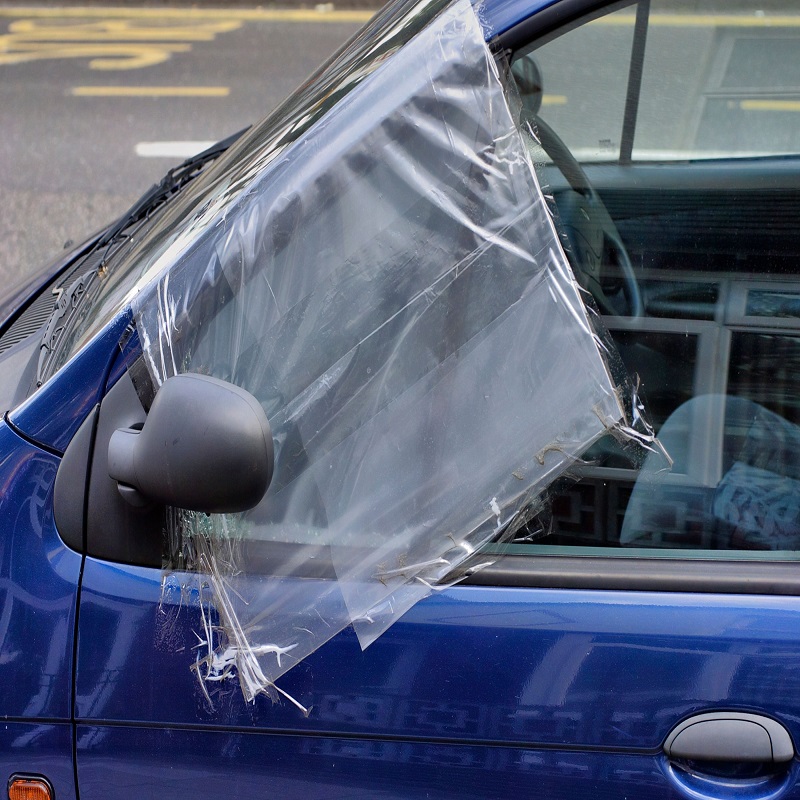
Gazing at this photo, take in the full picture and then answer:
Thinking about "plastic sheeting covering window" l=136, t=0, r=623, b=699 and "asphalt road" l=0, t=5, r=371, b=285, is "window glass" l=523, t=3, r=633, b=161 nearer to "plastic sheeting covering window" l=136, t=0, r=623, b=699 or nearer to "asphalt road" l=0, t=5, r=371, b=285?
"plastic sheeting covering window" l=136, t=0, r=623, b=699

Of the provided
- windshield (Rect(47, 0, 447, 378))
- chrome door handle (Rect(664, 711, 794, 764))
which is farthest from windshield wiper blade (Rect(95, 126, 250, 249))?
chrome door handle (Rect(664, 711, 794, 764))

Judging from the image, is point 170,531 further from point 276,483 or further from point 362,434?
point 362,434

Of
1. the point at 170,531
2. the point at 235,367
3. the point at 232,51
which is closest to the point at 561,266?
the point at 235,367

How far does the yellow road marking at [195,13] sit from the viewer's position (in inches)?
344

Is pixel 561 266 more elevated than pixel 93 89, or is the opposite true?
pixel 93 89

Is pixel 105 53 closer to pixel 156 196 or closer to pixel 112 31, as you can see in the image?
pixel 112 31

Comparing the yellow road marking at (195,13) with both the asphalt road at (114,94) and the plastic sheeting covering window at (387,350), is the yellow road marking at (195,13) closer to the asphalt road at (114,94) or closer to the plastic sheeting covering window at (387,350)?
the asphalt road at (114,94)

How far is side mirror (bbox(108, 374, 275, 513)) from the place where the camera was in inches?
45.3

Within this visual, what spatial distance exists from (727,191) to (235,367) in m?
0.98

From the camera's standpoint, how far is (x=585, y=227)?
60.5 inches

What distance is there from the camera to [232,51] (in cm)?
808

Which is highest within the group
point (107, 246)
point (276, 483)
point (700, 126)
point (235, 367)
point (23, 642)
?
point (700, 126)

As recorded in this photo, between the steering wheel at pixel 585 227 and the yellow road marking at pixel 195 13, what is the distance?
7.62m

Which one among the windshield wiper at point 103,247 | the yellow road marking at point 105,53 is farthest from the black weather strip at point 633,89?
the yellow road marking at point 105,53
